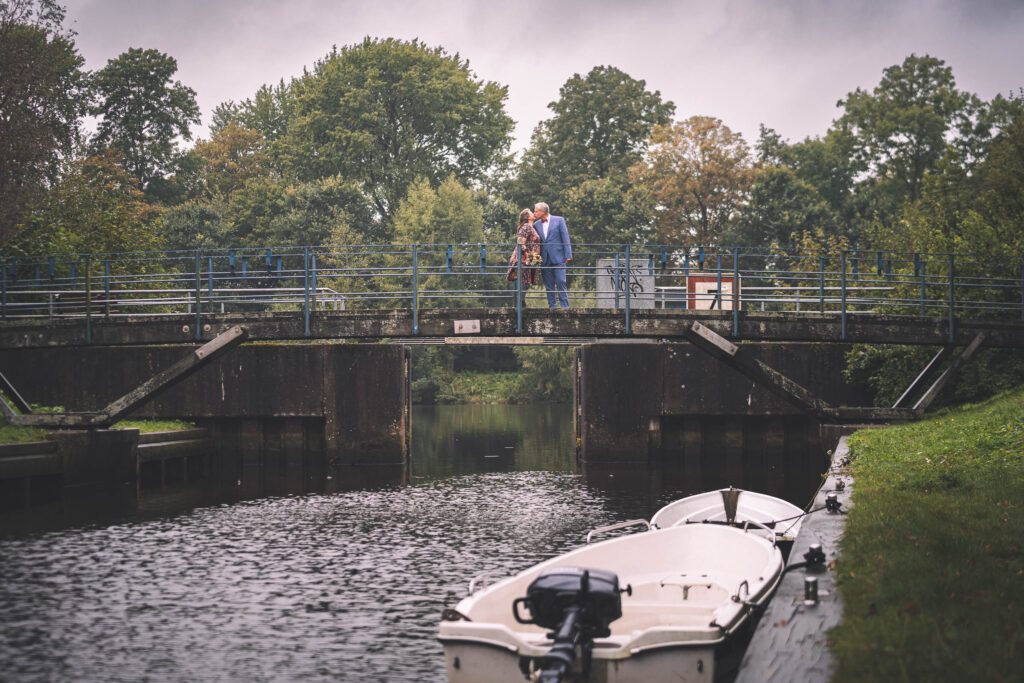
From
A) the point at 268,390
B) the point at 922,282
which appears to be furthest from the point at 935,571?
the point at 268,390

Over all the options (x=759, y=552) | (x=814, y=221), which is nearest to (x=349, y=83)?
(x=814, y=221)

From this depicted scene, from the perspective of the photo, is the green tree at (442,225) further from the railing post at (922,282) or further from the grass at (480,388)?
the railing post at (922,282)

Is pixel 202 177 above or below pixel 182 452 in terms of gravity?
above

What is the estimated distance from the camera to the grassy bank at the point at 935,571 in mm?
7715

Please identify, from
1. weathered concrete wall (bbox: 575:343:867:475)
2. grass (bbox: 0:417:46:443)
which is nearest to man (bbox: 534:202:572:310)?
weathered concrete wall (bbox: 575:343:867:475)

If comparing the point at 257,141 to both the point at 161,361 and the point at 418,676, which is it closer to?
→ the point at 161,361

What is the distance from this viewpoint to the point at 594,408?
3234 cm

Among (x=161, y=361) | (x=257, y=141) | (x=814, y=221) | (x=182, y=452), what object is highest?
(x=257, y=141)

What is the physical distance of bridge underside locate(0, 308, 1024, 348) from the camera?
85.3 feet

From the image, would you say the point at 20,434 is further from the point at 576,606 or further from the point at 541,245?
the point at 576,606

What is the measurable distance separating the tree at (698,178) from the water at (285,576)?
4037cm

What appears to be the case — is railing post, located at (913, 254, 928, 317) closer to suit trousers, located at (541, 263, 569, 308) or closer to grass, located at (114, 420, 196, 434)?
suit trousers, located at (541, 263, 569, 308)

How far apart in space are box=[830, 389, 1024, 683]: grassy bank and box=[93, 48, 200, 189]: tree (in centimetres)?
6264

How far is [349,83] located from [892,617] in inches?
2638
